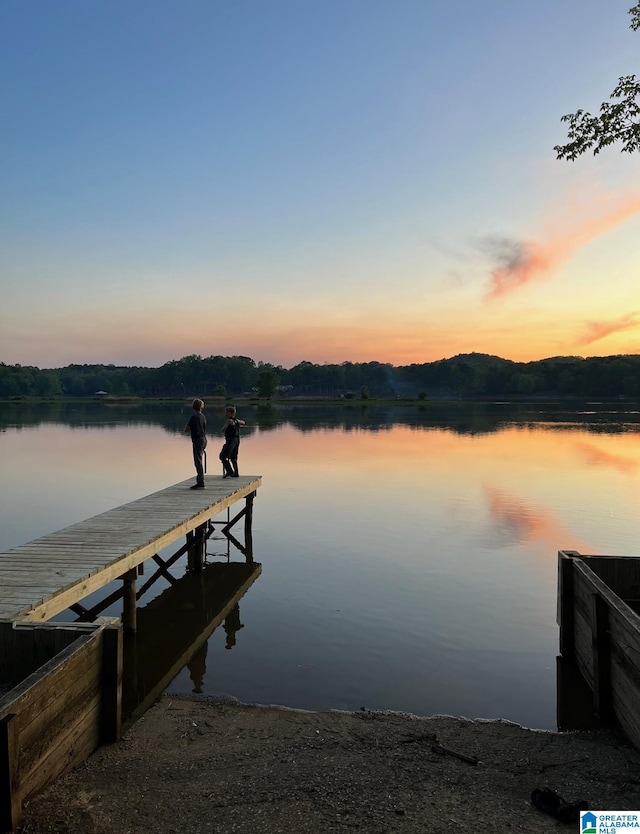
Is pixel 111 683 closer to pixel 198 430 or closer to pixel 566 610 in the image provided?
pixel 566 610

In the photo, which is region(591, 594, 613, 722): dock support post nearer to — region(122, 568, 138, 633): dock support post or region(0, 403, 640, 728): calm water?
region(0, 403, 640, 728): calm water

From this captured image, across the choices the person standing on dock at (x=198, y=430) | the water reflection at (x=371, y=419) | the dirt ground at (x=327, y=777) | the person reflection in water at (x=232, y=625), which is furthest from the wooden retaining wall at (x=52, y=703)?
the water reflection at (x=371, y=419)

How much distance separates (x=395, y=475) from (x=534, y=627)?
16398mm

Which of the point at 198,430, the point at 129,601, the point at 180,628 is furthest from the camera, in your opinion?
the point at 198,430

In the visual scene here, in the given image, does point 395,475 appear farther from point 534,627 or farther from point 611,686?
point 611,686

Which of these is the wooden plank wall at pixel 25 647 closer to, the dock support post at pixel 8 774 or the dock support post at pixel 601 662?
the dock support post at pixel 8 774

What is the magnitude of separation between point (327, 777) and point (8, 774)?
249 centimetres

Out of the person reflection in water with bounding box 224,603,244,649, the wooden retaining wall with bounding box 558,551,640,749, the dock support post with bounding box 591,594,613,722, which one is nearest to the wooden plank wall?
the person reflection in water with bounding box 224,603,244,649

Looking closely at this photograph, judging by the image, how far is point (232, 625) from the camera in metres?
10.5

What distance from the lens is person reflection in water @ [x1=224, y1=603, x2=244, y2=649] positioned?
9734mm

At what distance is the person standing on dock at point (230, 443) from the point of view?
16.0 metres

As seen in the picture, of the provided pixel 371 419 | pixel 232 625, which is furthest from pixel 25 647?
pixel 371 419

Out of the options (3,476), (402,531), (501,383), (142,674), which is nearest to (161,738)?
(142,674)

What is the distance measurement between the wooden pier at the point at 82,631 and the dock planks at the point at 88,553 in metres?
0.02
